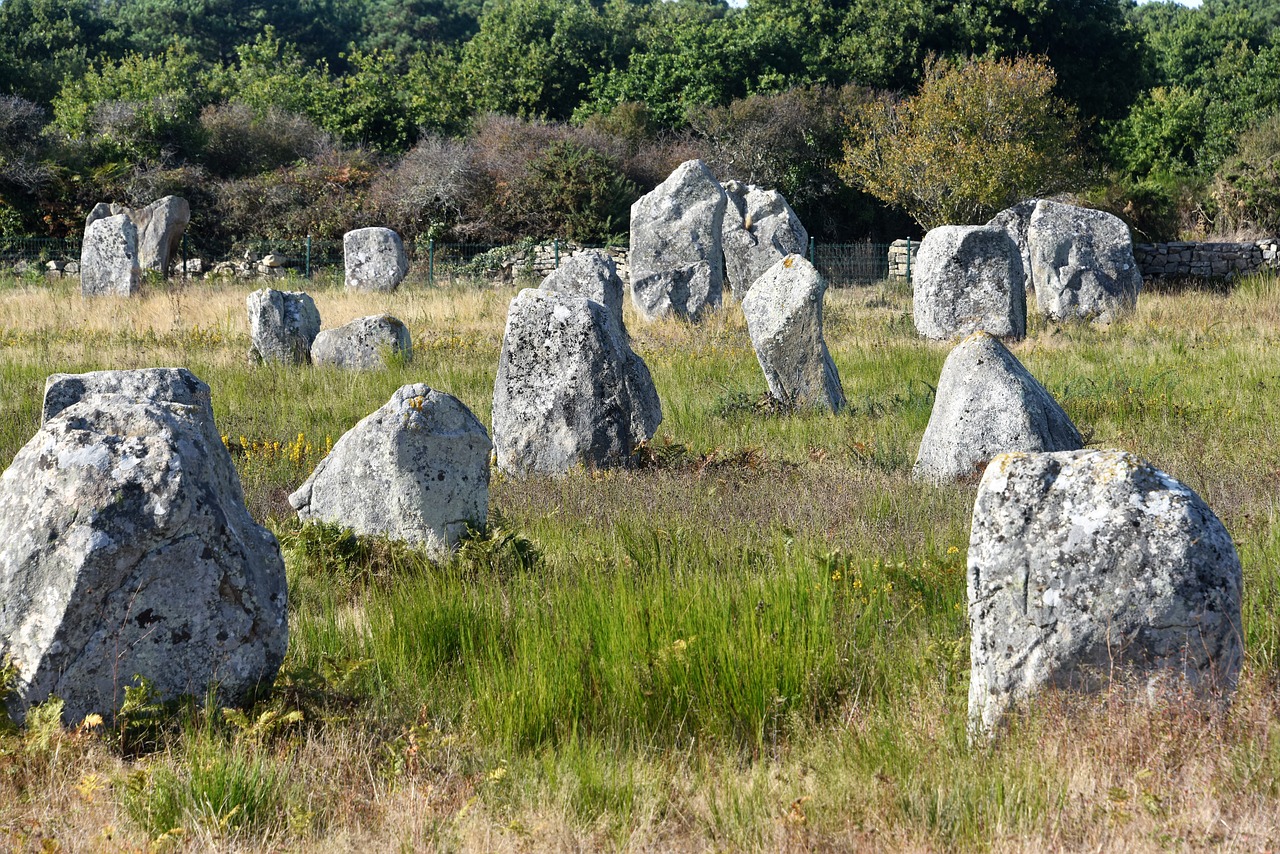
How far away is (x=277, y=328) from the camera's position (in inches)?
596

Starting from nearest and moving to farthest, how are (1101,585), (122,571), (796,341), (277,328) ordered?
(1101,585) → (122,571) → (796,341) → (277,328)

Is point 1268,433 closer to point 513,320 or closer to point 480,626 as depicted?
point 513,320

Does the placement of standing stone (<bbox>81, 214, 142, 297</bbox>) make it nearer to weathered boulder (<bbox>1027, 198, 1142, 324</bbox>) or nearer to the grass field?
the grass field

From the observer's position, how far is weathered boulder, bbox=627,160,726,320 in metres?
20.9

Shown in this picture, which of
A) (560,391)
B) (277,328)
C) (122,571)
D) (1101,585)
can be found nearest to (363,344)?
(277,328)

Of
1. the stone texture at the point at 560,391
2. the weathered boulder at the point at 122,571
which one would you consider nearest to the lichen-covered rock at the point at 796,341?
the stone texture at the point at 560,391

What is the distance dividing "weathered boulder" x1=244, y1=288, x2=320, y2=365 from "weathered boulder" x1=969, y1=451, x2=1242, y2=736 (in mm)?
12699

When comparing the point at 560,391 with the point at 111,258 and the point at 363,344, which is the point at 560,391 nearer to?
the point at 363,344

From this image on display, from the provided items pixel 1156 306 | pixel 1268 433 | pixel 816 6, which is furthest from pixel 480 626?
pixel 816 6

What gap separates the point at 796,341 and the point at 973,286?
21.3 feet

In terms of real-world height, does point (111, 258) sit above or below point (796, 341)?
above

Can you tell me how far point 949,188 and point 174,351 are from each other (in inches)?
800

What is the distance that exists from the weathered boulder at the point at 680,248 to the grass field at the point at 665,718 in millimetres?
13100

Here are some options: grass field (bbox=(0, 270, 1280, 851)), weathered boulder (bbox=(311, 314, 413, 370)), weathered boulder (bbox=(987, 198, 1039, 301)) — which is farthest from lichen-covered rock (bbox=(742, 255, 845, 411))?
weathered boulder (bbox=(987, 198, 1039, 301))
